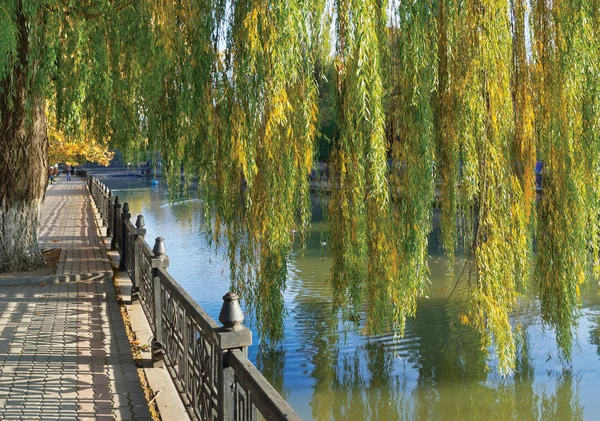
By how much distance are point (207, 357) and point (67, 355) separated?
10.7ft

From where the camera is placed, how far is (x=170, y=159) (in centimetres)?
714

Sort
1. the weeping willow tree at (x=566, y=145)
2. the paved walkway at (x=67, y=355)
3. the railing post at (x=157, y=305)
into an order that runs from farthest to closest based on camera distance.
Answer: the weeping willow tree at (x=566, y=145), the railing post at (x=157, y=305), the paved walkway at (x=67, y=355)

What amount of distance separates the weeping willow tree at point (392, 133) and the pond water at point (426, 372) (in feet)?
3.23

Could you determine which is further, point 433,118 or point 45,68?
point 45,68

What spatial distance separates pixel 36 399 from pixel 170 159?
267 centimetres

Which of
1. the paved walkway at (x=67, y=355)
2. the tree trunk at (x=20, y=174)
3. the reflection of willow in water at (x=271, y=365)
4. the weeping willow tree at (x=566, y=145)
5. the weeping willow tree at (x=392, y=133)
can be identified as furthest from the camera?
the tree trunk at (x=20, y=174)

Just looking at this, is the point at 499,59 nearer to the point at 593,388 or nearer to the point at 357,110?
the point at 357,110

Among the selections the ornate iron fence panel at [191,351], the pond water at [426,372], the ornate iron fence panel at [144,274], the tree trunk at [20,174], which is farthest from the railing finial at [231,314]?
the tree trunk at [20,174]

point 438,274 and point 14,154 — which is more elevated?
point 14,154

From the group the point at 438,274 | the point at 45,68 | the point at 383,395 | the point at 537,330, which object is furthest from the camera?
the point at 438,274

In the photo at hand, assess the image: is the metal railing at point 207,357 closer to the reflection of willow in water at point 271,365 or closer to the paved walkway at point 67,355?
the paved walkway at point 67,355

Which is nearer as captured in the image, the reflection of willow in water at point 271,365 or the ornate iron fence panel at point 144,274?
the ornate iron fence panel at point 144,274

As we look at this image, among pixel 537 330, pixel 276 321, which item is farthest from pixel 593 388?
pixel 276 321

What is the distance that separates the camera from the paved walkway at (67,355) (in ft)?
17.7
